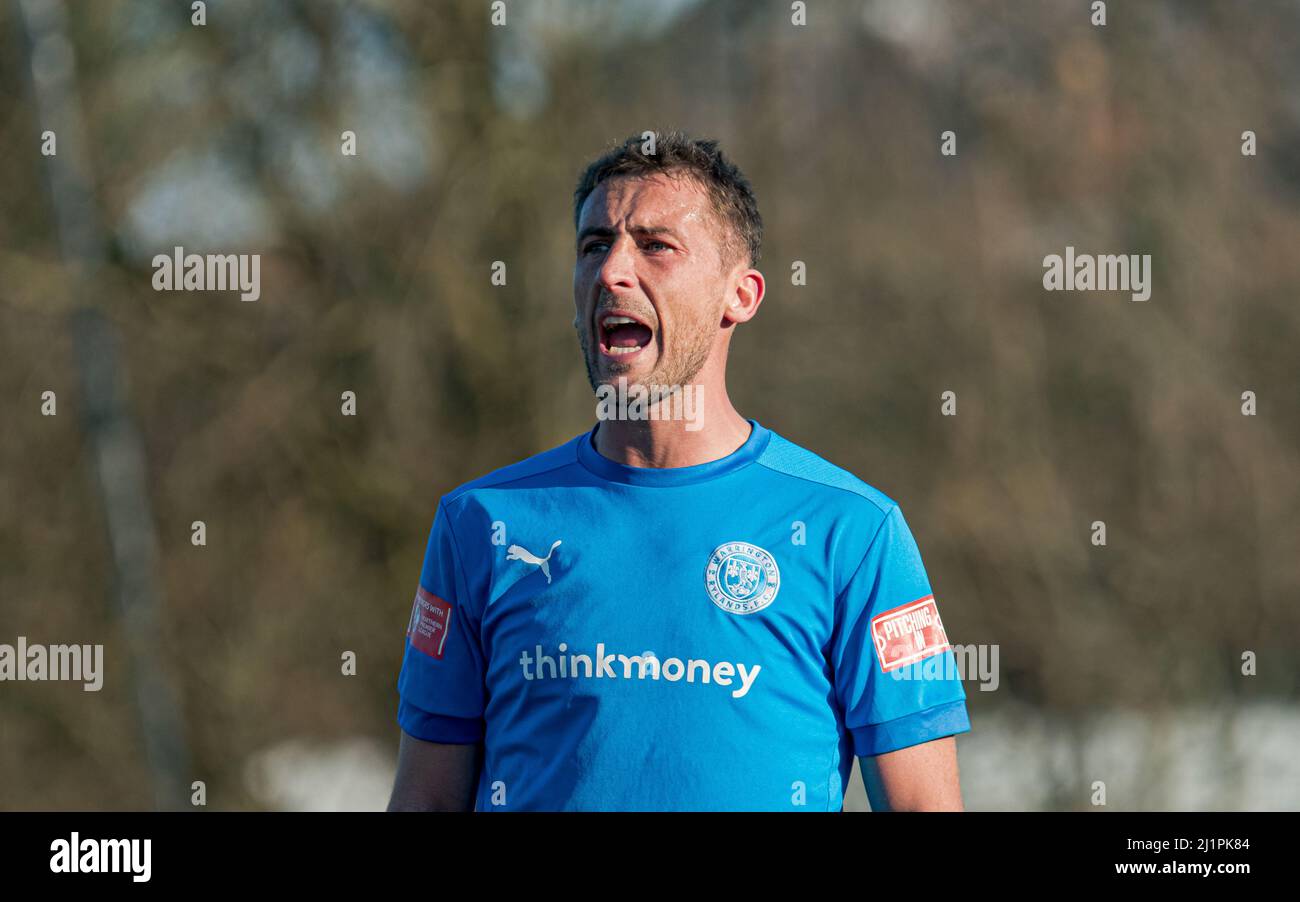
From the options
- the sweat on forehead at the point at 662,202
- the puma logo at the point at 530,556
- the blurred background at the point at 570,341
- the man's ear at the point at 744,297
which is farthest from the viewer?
the blurred background at the point at 570,341

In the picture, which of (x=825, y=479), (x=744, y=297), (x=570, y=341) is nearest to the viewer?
(x=825, y=479)

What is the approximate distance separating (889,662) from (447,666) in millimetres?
694

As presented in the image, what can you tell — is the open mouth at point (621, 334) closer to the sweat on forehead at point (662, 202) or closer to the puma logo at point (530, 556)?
the sweat on forehead at point (662, 202)

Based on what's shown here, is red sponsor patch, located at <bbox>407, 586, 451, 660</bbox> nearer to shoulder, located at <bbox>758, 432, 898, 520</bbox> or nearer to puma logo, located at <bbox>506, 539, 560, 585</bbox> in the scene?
puma logo, located at <bbox>506, 539, 560, 585</bbox>

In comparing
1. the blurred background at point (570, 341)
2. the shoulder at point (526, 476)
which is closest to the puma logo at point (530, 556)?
the shoulder at point (526, 476)

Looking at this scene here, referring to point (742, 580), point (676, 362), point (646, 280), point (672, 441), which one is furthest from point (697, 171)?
point (742, 580)

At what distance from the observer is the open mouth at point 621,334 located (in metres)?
2.12

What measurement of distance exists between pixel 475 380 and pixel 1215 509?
4.17 meters

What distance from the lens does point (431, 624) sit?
2121 millimetres

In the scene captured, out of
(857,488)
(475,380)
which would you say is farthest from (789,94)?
(857,488)

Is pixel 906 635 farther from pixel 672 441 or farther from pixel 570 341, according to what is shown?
pixel 570 341

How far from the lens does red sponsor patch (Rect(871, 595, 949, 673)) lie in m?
1.95

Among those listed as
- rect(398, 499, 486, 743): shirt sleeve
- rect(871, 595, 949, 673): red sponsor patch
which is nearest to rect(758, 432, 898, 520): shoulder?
rect(871, 595, 949, 673): red sponsor patch

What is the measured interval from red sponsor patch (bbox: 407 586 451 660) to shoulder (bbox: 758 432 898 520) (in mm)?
566
